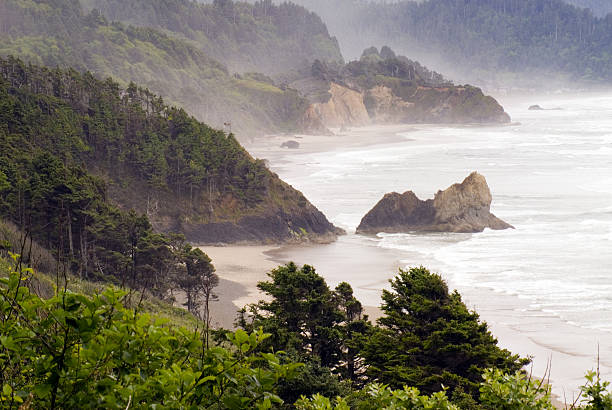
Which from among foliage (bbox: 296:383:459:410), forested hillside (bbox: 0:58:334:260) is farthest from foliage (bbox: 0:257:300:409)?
forested hillside (bbox: 0:58:334:260)

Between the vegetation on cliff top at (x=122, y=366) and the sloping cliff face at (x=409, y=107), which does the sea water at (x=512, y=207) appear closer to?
the vegetation on cliff top at (x=122, y=366)

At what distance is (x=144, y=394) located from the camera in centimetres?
468

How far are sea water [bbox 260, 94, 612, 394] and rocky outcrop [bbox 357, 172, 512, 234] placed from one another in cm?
113

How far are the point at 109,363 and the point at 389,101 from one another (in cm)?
14564

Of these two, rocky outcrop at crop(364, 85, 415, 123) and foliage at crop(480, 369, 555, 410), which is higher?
rocky outcrop at crop(364, 85, 415, 123)

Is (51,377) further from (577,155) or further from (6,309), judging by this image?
(577,155)

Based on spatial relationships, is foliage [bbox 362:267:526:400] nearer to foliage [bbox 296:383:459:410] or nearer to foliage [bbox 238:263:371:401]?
foliage [bbox 238:263:371:401]

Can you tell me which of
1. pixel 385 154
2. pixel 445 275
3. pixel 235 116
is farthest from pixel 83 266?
pixel 235 116

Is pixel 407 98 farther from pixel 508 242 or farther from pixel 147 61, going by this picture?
pixel 508 242

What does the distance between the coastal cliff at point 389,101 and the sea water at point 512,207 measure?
27.3 meters

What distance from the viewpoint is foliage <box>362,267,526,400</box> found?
46.5 ft

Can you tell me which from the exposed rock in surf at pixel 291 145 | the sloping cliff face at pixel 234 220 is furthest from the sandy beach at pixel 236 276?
the exposed rock in surf at pixel 291 145

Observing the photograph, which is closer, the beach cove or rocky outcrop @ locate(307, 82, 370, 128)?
the beach cove

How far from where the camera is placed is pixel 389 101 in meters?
147
